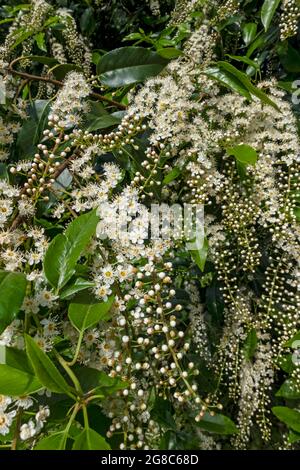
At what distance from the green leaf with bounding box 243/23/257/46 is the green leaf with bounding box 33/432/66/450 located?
1770 millimetres

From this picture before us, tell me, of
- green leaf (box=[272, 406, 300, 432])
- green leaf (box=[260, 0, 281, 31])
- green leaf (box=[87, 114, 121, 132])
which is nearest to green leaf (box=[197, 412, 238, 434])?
green leaf (box=[272, 406, 300, 432])

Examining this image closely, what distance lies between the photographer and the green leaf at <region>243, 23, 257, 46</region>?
1997 mm

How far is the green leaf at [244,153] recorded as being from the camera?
1465mm

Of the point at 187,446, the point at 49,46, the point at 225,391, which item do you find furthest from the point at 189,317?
the point at 49,46

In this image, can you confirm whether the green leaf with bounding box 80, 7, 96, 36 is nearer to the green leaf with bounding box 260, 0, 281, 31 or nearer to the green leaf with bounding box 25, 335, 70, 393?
the green leaf with bounding box 260, 0, 281, 31

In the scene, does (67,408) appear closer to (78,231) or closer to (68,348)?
(68,348)

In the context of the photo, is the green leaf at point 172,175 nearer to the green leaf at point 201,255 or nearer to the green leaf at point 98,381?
the green leaf at point 201,255

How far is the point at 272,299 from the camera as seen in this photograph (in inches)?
69.7

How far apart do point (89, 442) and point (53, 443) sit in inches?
2.8

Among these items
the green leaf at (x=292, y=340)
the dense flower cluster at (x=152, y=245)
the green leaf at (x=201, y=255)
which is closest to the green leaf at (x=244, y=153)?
the dense flower cluster at (x=152, y=245)

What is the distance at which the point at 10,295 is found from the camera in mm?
940

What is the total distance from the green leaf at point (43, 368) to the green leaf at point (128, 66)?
42.4 inches

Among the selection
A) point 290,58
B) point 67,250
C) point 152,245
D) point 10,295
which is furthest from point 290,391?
point 290,58
